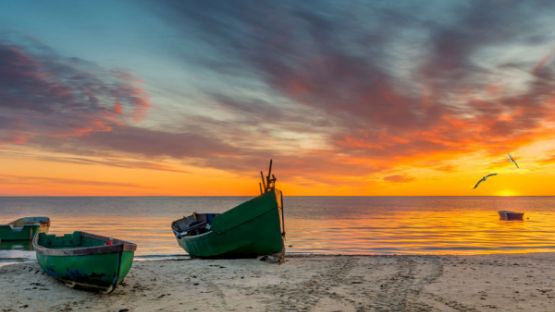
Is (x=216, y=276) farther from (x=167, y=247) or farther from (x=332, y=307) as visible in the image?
(x=167, y=247)

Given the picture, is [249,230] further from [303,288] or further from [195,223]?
[195,223]

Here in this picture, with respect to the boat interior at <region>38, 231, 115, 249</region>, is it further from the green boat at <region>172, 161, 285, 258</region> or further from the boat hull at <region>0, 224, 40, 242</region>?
the boat hull at <region>0, 224, 40, 242</region>

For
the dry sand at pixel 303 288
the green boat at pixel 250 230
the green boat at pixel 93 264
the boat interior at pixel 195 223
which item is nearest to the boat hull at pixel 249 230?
the green boat at pixel 250 230

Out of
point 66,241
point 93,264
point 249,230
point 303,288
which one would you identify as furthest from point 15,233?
point 303,288

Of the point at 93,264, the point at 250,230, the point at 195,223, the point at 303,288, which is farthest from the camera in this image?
the point at 195,223

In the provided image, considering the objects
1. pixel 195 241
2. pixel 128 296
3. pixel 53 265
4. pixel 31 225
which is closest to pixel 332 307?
pixel 128 296

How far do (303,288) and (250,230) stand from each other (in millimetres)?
6617

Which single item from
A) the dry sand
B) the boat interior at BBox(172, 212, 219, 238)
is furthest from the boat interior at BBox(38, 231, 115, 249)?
the boat interior at BBox(172, 212, 219, 238)

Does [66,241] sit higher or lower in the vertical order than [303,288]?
higher

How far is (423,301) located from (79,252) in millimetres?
10401

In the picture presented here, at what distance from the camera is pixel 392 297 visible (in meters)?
13.3

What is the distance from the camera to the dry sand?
486 inches

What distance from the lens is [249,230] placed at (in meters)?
20.8

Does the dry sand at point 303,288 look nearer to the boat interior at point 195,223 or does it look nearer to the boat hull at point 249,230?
the boat hull at point 249,230
